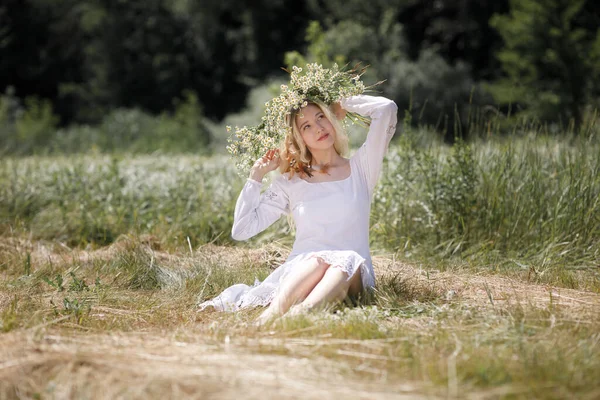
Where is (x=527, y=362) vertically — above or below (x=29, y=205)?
above

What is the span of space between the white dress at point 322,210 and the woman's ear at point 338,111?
0.08 m

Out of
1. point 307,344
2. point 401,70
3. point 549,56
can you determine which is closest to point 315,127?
point 307,344

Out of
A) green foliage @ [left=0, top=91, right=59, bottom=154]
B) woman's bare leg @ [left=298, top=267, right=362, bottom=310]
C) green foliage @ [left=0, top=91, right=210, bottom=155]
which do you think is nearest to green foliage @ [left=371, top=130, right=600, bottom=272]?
woman's bare leg @ [left=298, top=267, right=362, bottom=310]

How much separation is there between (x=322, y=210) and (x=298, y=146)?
1.28 ft

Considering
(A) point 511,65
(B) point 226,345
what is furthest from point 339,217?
(A) point 511,65

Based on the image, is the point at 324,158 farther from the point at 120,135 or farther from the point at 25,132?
the point at 120,135

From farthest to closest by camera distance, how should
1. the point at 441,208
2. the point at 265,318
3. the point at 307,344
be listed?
the point at 441,208 < the point at 265,318 < the point at 307,344

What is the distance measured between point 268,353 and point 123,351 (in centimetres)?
51

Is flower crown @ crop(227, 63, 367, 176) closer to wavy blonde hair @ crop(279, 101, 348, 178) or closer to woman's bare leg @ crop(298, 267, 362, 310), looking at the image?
wavy blonde hair @ crop(279, 101, 348, 178)

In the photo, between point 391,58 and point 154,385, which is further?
point 391,58

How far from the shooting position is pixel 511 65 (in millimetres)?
13992

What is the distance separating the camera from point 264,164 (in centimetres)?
347

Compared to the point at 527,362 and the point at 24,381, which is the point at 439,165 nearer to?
the point at 527,362

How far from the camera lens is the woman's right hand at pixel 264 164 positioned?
346 centimetres
